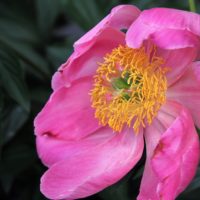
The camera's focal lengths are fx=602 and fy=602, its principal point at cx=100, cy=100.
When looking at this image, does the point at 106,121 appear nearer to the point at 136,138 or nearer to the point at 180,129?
the point at 136,138

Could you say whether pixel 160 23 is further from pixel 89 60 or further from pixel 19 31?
pixel 19 31

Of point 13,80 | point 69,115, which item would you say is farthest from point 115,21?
point 13,80

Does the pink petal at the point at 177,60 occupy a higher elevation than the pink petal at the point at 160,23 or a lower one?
lower

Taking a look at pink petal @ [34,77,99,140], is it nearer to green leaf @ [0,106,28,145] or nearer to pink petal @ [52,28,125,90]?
pink petal @ [52,28,125,90]

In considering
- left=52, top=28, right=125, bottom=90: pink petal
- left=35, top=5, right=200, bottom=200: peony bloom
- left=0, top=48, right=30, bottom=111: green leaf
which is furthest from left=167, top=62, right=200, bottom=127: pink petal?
left=0, top=48, right=30, bottom=111: green leaf

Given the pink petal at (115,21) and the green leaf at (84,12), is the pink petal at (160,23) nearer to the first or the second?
the pink petal at (115,21)

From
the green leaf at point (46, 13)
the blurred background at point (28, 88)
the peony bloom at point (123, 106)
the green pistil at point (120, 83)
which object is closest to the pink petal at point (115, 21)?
the peony bloom at point (123, 106)
